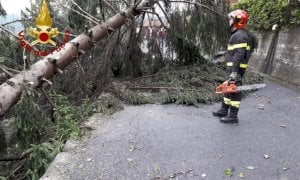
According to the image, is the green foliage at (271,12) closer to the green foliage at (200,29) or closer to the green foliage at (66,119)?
the green foliage at (200,29)

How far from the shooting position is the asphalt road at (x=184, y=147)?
328cm

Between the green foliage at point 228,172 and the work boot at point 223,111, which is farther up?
the work boot at point 223,111

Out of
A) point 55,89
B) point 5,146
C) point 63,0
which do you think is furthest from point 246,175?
point 63,0

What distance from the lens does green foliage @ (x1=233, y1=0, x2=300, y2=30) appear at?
23.7 feet

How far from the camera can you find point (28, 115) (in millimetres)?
3445

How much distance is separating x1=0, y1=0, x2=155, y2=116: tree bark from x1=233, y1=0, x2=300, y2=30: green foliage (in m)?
3.80

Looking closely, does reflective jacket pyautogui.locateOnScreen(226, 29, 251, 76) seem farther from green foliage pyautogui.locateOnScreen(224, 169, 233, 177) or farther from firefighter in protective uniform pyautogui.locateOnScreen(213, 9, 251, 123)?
green foliage pyautogui.locateOnScreen(224, 169, 233, 177)

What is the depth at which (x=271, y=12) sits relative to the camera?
8.17 m

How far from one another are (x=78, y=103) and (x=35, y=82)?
193 cm

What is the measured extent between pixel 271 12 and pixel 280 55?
1170 millimetres

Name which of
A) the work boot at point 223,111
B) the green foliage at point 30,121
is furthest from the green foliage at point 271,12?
the green foliage at point 30,121

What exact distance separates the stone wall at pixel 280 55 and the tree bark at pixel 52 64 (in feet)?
13.0

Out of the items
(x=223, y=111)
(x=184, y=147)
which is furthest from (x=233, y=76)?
(x=184, y=147)

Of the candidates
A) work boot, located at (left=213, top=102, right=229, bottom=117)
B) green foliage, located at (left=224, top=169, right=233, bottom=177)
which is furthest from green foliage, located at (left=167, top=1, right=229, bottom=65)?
green foliage, located at (left=224, top=169, right=233, bottom=177)
